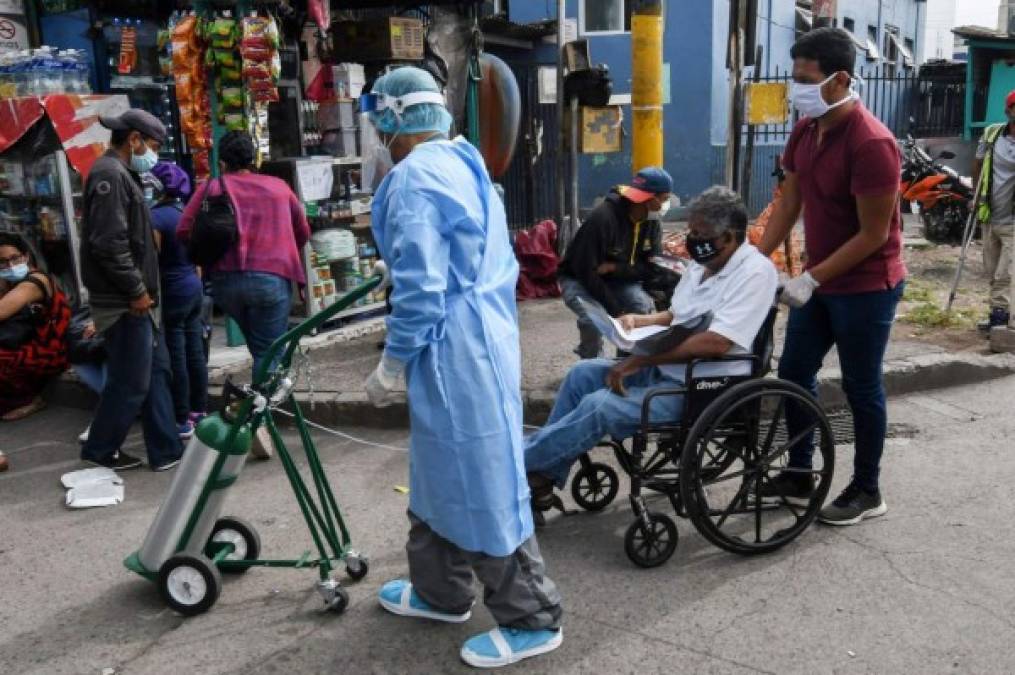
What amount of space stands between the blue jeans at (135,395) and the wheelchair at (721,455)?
8.42 ft

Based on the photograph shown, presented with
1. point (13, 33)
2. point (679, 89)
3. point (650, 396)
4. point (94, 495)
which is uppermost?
point (13, 33)

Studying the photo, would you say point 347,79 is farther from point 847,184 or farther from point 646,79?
point 847,184

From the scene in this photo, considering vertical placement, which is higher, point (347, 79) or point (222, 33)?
point (222, 33)

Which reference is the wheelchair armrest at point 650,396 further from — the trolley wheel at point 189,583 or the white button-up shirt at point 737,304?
the trolley wheel at point 189,583

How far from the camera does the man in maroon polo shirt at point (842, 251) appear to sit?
3.61 meters

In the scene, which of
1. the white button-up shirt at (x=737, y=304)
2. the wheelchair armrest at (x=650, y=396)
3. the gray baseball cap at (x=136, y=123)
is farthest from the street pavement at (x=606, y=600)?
the gray baseball cap at (x=136, y=123)

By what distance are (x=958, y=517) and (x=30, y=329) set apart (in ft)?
17.7

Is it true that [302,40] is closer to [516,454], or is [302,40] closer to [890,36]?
[516,454]

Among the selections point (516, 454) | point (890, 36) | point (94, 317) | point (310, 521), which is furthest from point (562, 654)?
point (890, 36)

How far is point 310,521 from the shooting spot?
3.29 meters

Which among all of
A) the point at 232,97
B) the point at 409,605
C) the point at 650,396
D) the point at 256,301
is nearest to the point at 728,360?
the point at 650,396

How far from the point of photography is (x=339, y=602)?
3.33 metres

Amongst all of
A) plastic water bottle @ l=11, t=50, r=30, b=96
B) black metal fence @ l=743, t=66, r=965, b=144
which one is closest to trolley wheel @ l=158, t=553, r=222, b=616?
plastic water bottle @ l=11, t=50, r=30, b=96

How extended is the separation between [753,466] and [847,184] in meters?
1.16
